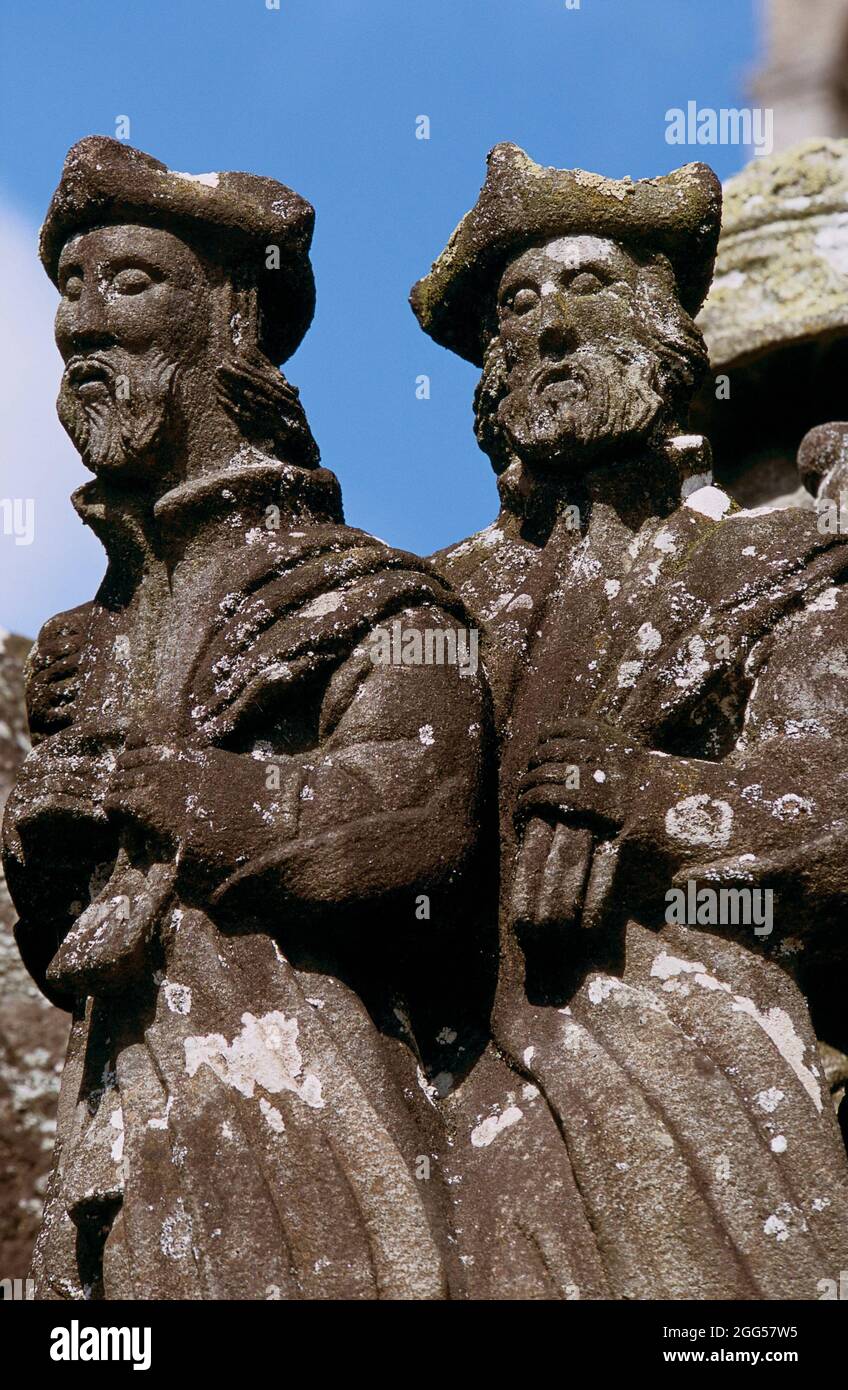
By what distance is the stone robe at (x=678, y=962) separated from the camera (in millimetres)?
6344

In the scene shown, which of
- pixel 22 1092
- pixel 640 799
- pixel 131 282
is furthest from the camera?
pixel 22 1092

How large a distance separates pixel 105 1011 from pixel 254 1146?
728 millimetres

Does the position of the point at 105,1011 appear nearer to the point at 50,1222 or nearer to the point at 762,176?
the point at 50,1222

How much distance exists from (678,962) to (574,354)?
82.7 inches

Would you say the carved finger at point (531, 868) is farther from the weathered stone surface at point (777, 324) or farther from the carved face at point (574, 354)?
the weathered stone surface at point (777, 324)

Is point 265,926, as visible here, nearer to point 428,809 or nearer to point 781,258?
point 428,809

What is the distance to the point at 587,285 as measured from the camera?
790 cm

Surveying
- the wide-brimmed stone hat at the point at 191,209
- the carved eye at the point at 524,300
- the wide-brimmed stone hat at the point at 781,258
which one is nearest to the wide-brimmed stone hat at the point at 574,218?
the carved eye at the point at 524,300

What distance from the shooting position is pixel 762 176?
11.7 metres

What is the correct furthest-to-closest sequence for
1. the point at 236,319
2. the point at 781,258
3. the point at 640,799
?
the point at 781,258
the point at 236,319
the point at 640,799

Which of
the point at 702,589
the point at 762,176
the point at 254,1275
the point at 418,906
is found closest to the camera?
the point at 254,1275

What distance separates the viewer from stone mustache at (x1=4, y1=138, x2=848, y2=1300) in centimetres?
638

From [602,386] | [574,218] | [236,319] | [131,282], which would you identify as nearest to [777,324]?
[574,218]

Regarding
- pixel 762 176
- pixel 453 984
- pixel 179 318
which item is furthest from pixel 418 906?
pixel 762 176
